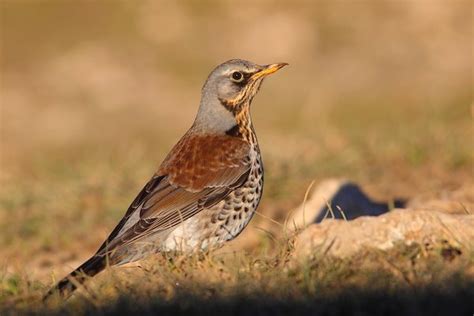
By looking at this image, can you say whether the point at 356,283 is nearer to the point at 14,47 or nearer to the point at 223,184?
the point at 223,184

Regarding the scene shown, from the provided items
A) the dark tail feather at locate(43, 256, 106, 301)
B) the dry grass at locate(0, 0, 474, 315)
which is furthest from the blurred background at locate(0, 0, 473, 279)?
the dark tail feather at locate(43, 256, 106, 301)

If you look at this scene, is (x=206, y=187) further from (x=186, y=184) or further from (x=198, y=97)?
(x=198, y=97)

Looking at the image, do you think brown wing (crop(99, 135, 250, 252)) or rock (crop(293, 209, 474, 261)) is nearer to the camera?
rock (crop(293, 209, 474, 261))

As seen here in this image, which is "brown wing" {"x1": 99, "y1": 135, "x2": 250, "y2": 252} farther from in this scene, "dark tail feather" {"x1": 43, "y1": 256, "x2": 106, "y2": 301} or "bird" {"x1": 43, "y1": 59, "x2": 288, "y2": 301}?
"dark tail feather" {"x1": 43, "y1": 256, "x2": 106, "y2": 301}

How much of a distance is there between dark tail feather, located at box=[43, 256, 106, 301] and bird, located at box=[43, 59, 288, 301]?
0.23 ft

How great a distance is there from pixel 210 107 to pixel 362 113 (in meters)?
12.3

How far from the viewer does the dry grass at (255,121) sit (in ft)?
20.1

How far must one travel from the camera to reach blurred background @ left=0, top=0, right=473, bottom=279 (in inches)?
450

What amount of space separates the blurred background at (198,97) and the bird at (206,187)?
2122mm

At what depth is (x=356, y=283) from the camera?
6.08 m

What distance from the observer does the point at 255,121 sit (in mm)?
20344

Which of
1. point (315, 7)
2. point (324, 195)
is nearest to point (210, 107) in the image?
point (324, 195)

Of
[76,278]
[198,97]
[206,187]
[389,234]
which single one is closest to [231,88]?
[206,187]

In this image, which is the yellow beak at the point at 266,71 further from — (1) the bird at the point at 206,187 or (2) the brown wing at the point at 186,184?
(2) the brown wing at the point at 186,184
